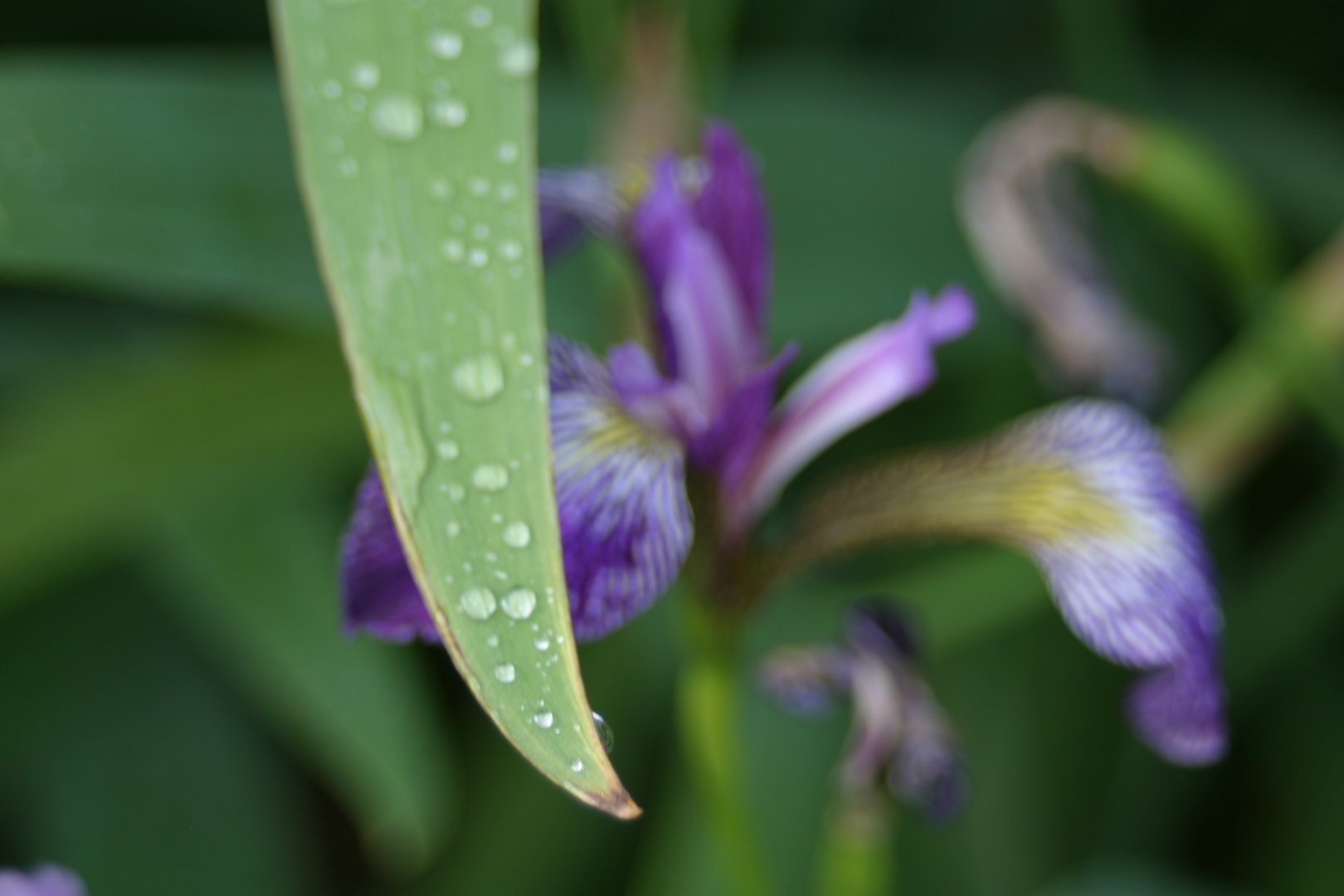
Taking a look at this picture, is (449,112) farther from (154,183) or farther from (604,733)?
(154,183)

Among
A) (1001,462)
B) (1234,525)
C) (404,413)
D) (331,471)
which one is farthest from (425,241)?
(1234,525)

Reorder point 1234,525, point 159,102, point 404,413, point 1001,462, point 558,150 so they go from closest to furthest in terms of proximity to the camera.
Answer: point 404,413 → point 1001,462 → point 159,102 → point 558,150 → point 1234,525

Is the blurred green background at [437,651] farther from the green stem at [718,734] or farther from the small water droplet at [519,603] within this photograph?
the small water droplet at [519,603]

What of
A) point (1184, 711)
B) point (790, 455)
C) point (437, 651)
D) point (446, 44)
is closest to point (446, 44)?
point (446, 44)

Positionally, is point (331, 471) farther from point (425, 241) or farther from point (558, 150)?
point (425, 241)

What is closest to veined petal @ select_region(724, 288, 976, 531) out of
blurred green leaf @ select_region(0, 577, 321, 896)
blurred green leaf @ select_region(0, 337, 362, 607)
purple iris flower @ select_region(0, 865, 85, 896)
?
purple iris flower @ select_region(0, 865, 85, 896)

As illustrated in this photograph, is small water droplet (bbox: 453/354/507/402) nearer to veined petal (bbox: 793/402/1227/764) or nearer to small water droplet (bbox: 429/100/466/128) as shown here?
small water droplet (bbox: 429/100/466/128)

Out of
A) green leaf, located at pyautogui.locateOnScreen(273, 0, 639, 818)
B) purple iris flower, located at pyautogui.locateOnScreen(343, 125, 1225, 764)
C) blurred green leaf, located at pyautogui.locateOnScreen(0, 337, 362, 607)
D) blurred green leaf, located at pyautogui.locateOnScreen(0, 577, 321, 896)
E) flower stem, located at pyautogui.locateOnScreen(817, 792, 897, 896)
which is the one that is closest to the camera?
green leaf, located at pyautogui.locateOnScreen(273, 0, 639, 818)
